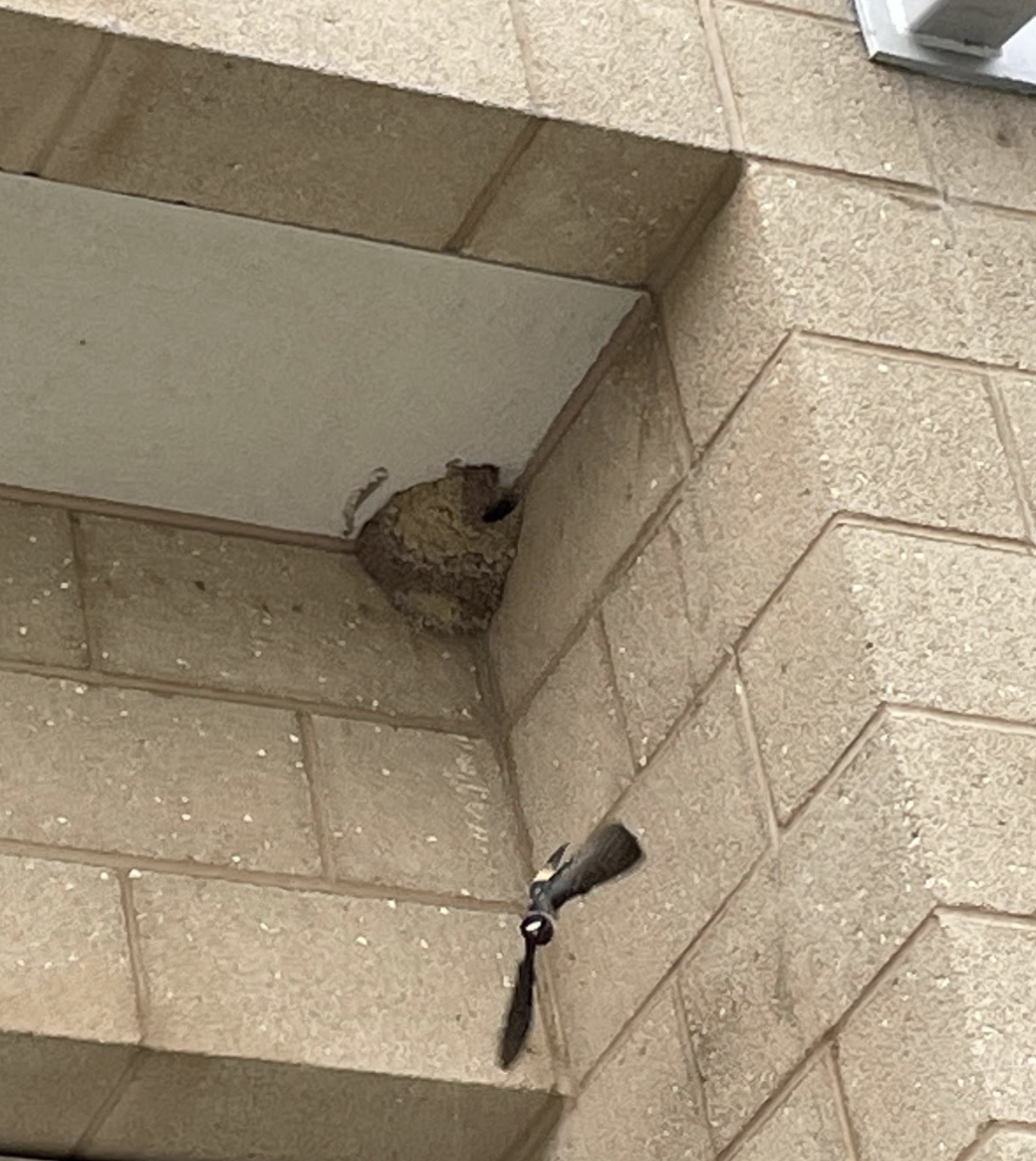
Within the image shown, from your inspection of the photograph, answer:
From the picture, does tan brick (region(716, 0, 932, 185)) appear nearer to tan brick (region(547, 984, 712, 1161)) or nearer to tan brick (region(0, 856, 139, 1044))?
tan brick (region(547, 984, 712, 1161))

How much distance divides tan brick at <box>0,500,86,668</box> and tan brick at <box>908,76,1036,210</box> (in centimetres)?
84

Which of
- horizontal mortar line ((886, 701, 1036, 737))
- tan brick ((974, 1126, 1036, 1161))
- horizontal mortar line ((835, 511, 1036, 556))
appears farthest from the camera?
horizontal mortar line ((835, 511, 1036, 556))

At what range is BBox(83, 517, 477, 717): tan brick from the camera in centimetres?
253

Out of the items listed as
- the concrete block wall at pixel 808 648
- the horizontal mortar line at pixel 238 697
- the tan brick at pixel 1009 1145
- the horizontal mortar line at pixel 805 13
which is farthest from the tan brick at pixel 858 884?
the horizontal mortar line at pixel 805 13

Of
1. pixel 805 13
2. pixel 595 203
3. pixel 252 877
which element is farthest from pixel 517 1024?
pixel 805 13

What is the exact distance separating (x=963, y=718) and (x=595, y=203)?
590 millimetres

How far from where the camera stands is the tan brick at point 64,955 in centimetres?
221

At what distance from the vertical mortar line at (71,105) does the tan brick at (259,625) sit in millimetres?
419

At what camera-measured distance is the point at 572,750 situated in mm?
2498

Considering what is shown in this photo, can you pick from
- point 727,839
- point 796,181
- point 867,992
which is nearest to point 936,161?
point 796,181

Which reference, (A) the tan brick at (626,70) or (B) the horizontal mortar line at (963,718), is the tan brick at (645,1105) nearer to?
(B) the horizontal mortar line at (963,718)

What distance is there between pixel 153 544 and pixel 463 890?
437 mm

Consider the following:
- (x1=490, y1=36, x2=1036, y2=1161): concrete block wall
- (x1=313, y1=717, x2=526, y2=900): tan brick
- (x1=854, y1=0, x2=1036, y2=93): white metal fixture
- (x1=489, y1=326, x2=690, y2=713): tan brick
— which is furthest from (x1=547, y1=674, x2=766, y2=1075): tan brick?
(x1=854, y1=0, x2=1036, y2=93): white metal fixture

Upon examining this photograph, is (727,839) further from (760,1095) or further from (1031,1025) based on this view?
(1031,1025)
